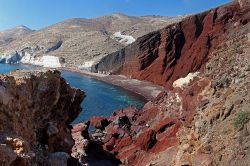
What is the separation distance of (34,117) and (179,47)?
7509 centimetres

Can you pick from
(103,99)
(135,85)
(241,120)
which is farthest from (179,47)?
(241,120)

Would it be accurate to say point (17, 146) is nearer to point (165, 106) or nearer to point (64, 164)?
point (64, 164)

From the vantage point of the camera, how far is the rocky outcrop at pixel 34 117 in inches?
620

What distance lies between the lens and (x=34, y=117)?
22453 mm

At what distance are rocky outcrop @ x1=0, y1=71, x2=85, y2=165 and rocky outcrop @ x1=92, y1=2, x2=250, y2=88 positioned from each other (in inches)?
1836

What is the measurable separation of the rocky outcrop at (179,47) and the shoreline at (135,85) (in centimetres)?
167

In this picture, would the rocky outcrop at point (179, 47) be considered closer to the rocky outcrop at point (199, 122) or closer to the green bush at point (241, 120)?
the rocky outcrop at point (199, 122)

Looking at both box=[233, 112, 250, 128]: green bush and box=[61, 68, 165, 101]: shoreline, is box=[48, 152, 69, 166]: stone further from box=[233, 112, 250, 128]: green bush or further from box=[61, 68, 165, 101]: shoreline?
box=[61, 68, 165, 101]: shoreline

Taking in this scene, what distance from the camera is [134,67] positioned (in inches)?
4377

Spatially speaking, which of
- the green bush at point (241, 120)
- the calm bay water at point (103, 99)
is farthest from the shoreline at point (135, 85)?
the green bush at point (241, 120)

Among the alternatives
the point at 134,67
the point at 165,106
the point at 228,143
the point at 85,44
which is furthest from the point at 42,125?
the point at 85,44

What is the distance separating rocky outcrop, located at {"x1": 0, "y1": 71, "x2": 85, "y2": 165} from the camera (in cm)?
1575

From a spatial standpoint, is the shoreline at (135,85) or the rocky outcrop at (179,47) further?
the shoreline at (135,85)

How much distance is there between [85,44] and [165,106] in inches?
5418
